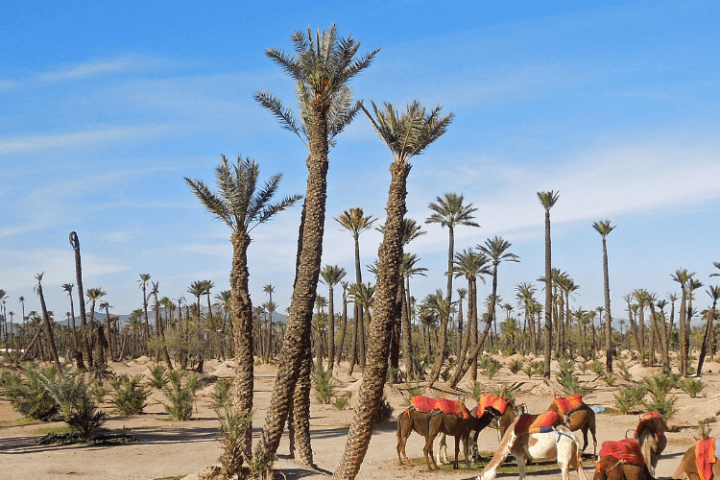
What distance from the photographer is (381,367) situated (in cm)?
1326

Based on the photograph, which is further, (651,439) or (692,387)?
(692,387)

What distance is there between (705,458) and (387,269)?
22.0 ft

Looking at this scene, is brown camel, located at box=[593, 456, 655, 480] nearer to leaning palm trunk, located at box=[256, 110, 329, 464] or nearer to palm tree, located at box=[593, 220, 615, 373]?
leaning palm trunk, located at box=[256, 110, 329, 464]

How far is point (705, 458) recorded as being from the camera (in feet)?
32.5

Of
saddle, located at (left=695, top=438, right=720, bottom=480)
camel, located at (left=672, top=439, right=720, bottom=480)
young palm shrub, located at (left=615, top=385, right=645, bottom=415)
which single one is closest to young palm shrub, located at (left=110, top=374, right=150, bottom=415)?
young palm shrub, located at (left=615, top=385, right=645, bottom=415)

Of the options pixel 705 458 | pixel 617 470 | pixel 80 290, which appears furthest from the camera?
pixel 80 290

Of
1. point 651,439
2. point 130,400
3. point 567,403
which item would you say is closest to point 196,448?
point 130,400

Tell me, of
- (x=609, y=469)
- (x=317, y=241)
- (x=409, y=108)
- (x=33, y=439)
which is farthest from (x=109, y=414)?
(x=609, y=469)

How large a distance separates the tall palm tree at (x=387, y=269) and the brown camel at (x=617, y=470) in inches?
179

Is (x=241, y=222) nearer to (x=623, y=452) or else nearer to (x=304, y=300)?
(x=304, y=300)

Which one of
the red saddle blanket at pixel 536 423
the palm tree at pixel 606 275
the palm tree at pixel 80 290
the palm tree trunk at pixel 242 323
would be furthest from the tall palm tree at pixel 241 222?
the palm tree at pixel 606 275

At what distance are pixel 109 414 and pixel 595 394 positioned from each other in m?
25.6

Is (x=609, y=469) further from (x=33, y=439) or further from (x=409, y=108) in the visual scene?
(x=33, y=439)

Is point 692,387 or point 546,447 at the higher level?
point 546,447
